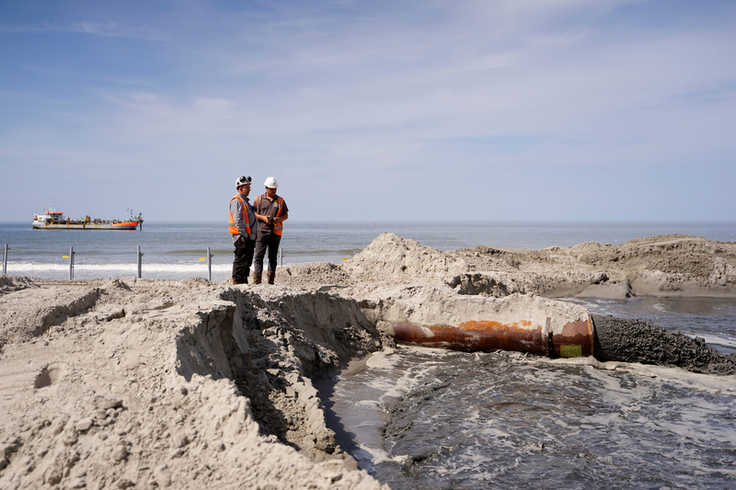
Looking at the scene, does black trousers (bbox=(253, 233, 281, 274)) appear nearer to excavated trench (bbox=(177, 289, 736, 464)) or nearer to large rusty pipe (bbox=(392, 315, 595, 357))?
excavated trench (bbox=(177, 289, 736, 464))

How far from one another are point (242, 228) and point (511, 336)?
414 cm

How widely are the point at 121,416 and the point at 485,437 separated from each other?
9.17ft

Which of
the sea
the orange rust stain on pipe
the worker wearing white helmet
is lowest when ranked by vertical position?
the sea

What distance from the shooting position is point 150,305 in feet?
14.8

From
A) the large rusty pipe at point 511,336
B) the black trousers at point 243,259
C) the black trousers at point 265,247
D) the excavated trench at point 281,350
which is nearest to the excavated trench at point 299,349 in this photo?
the excavated trench at point 281,350

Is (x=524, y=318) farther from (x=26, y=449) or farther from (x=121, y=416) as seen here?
(x=26, y=449)

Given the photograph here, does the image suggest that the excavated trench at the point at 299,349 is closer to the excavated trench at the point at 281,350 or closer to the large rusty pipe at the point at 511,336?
the excavated trench at the point at 281,350

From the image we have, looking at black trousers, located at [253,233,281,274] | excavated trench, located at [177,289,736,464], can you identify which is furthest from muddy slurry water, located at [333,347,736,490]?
black trousers, located at [253,233,281,274]

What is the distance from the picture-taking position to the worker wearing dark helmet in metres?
7.11

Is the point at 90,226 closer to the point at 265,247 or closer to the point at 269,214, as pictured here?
the point at 265,247

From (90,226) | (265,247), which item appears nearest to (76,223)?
(90,226)

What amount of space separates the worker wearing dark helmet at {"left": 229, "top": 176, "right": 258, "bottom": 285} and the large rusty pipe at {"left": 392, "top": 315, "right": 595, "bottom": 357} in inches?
103

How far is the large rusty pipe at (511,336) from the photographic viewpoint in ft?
21.2

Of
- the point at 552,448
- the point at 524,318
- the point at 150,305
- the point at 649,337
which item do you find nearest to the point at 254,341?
the point at 150,305
